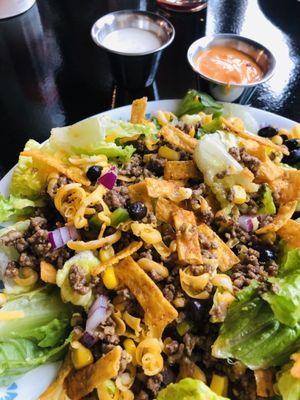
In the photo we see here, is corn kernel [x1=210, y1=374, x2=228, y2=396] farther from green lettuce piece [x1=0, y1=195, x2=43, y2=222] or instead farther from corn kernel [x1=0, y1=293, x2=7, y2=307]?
green lettuce piece [x1=0, y1=195, x2=43, y2=222]

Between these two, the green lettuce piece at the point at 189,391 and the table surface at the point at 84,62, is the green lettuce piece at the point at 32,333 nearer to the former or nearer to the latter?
the green lettuce piece at the point at 189,391

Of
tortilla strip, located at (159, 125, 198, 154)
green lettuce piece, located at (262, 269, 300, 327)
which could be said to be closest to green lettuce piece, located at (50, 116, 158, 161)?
tortilla strip, located at (159, 125, 198, 154)

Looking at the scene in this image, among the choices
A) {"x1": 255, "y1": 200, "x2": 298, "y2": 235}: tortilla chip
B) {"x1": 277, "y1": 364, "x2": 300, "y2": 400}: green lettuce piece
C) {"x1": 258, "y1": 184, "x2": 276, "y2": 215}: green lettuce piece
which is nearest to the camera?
{"x1": 277, "y1": 364, "x2": 300, "y2": 400}: green lettuce piece

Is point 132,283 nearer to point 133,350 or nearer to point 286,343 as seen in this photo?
point 133,350

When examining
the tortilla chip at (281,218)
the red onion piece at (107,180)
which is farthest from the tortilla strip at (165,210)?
the tortilla chip at (281,218)

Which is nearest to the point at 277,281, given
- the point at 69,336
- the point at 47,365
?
the point at 69,336

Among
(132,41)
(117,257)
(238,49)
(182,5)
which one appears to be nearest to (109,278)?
(117,257)
